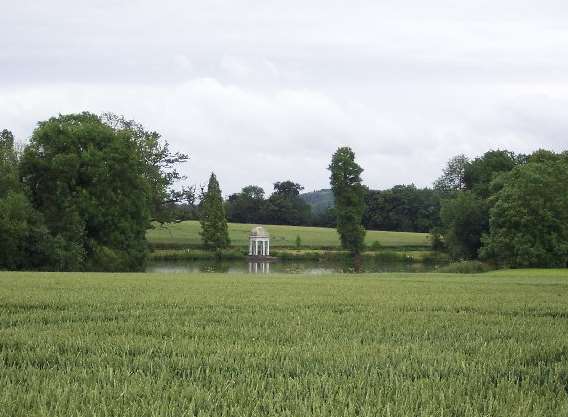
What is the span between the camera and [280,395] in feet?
17.7

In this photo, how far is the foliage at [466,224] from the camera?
77625 mm

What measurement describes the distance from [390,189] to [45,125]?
10192 centimetres

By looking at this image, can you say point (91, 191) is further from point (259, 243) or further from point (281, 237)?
point (281, 237)

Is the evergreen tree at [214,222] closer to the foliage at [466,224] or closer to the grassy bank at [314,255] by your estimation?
the grassy bank at [314,255]

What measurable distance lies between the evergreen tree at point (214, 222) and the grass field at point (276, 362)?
247ft

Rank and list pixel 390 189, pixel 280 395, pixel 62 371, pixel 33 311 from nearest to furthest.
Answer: pixel 280 395
pixel 62 371
pixel 33 311
pixel 390 189

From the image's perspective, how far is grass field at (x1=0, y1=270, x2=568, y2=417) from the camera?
17.1 ft

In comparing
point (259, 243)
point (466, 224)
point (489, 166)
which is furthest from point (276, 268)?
point (489, 166)

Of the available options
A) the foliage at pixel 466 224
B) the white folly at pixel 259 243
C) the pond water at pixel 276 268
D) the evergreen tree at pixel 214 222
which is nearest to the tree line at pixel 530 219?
the foliage at pixel 466 224

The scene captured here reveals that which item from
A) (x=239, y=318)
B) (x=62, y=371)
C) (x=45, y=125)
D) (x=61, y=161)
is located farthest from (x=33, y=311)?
(x=45, y=125)

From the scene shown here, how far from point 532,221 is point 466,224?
13577mm

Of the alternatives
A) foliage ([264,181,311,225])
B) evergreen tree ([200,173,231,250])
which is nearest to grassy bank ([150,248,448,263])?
evergreen tree ([200,173,231,250])

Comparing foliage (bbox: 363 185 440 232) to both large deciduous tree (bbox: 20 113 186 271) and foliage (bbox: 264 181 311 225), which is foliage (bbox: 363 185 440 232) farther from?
large deciduous tree (bbox: 20 113 186 271)

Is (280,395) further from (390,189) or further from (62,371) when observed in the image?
(390,189)
